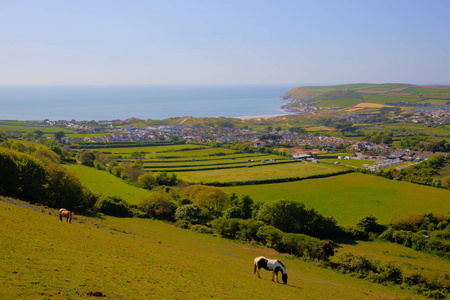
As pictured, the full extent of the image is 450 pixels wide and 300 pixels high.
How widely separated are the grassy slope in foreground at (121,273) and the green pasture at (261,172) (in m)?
40.6

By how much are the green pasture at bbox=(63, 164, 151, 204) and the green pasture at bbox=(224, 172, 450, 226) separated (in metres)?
17.0

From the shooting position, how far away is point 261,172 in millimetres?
69562

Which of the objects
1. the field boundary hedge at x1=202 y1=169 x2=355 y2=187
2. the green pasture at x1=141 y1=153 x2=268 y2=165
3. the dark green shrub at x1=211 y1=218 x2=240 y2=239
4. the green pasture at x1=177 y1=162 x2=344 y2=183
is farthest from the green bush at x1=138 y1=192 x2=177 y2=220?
the green pasture at x1=141 y1=153 x2=268 y2=165

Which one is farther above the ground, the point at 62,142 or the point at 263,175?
the point at 62,142

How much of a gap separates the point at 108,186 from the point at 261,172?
3430cm

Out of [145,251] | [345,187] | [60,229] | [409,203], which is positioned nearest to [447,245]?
[409,203]

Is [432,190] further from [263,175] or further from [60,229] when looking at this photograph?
[60,229]

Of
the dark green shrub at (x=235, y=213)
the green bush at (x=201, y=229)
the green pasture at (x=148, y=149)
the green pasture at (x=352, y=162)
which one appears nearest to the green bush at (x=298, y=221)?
the dark green shrub at (x=235, y=213)

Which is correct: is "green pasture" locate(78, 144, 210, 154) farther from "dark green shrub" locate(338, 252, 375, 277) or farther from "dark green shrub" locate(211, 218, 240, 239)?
"dark green shrub" locate(338, 252, 375, 277)

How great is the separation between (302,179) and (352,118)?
13378 cm

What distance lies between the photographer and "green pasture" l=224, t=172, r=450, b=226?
4609 cm

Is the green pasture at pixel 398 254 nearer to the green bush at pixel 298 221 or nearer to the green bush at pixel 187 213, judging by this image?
the green bush at pixel 298 221

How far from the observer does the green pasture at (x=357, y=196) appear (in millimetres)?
46094

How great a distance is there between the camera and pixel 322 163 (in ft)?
269
